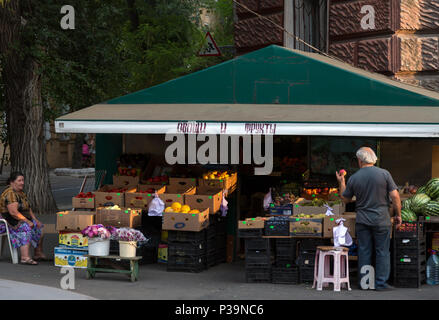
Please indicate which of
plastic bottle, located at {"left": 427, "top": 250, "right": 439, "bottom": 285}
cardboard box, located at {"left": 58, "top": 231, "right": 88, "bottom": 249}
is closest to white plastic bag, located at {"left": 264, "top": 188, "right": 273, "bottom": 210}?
plastic bottle, located at {"left": 427, "top": 250, "right": 439, "bottom": 285}

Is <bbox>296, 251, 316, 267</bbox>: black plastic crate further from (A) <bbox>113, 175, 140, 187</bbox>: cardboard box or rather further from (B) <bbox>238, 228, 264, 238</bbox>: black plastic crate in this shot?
(A) <bbox>113, 175, 140, 187</bbox>: cardboard box

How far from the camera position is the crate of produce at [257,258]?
1059 cm

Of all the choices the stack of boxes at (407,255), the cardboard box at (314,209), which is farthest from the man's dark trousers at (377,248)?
the cardboard box at (314,209)

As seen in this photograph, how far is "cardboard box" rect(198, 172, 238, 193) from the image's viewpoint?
12245mm

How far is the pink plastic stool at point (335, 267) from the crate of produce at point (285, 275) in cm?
32

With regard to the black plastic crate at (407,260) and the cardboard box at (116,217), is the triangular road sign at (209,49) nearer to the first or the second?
the cardboard box at (116,217)

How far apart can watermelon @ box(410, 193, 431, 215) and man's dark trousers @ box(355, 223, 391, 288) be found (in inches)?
30.8

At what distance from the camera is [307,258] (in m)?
10.5

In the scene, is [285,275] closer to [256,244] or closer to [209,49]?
[256,244]

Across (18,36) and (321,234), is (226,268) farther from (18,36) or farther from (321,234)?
(18,36)

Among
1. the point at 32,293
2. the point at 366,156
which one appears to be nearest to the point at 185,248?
the point at 32,293

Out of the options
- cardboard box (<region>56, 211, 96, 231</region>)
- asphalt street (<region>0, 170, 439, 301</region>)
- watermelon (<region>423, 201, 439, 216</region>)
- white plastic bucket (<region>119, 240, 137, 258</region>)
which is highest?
watermelon (<region>423, 201, 439, 216</region>)
